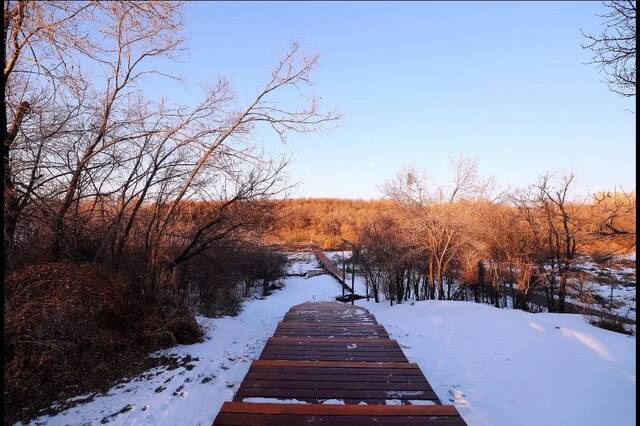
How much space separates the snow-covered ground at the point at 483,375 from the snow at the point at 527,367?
0.05 feet

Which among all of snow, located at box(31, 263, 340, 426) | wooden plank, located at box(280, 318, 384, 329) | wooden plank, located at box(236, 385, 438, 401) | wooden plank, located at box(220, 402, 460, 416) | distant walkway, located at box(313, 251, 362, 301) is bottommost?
distant walkway, located at box(313, 251, 362, 301)

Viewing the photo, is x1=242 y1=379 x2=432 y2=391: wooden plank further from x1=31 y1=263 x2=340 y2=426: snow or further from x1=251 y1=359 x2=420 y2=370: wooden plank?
x1=31 y1=263 x2=340 y2=426: snow

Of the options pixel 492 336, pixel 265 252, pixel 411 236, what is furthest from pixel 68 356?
pixel 265 252

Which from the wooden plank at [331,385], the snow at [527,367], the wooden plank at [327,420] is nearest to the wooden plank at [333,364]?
the wooden plank at [331,385]

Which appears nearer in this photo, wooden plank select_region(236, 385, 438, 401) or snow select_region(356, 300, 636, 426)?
wooden plank select_region(236, 385, 438, 401)

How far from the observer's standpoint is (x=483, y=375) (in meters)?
5.90

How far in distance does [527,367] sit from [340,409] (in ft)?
14.4

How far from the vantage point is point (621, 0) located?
19.1 ft

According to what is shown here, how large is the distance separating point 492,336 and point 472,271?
13149 mm

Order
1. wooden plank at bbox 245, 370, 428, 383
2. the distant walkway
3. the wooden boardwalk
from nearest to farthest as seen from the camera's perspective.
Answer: the wooden boardwalk → wooden plank at bbox 245, 370, 428, 383 → the distant walkway

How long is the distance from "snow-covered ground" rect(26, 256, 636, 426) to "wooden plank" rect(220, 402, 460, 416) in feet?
4.10

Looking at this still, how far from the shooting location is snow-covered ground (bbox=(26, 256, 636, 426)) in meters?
4.45

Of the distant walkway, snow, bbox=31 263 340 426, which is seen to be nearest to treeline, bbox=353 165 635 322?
the distant walkway

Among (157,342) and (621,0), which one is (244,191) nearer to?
(157,342)
